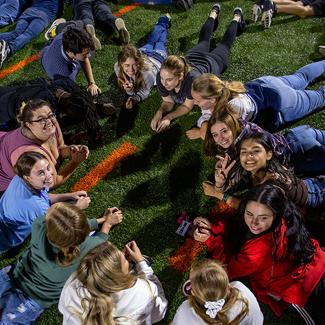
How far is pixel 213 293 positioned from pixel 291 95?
279 centimetres

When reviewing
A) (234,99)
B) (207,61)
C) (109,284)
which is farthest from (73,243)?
(207,61)

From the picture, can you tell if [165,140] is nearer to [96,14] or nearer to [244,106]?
[244,106]

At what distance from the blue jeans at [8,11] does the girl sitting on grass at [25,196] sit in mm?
3795

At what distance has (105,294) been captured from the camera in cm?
301

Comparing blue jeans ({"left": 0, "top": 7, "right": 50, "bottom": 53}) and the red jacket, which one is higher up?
blue jeans ({"left": 0, "top": 7, "right": 50, "bottom": 53})

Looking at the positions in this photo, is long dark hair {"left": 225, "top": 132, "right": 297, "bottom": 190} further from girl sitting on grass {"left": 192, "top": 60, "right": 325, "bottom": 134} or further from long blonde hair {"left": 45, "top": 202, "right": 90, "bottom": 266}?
long blonde hair {"left": 45, "top": 202, "right": 90, "bottom": 266}

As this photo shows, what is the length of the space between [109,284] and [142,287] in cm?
36

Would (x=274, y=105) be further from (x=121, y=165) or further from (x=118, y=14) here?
(x=118, y=14)

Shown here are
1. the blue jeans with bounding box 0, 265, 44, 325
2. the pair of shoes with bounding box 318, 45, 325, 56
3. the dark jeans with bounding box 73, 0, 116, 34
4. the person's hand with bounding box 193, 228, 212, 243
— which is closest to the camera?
the blue jeans with bounding box 0, 265, 44, 325

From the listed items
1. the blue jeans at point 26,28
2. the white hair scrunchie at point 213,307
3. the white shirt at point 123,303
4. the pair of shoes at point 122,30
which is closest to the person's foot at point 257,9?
the pair of shoes at point 122,30

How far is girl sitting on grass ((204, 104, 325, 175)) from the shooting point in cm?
409

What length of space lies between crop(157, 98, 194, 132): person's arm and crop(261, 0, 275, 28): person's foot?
2.11 meters

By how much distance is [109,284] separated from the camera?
2.99 meters

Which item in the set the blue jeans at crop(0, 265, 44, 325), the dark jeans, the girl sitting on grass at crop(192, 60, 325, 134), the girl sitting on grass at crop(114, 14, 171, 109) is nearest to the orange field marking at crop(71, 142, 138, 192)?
the girl sitting on grass at crop(114, 14, 171, 109)
